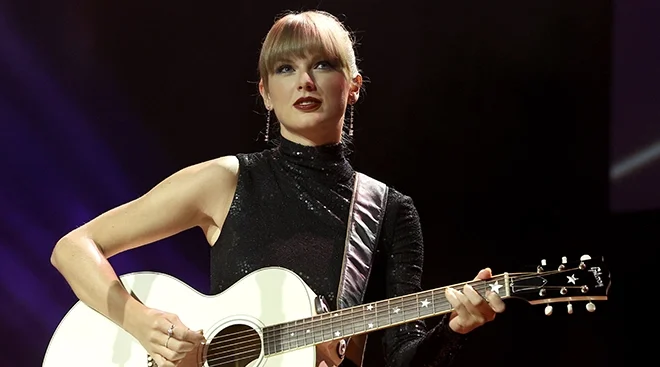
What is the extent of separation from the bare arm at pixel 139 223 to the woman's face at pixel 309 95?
0.82 ft

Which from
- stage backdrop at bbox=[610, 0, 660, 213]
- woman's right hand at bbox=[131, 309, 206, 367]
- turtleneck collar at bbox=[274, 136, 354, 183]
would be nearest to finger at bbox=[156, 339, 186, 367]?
woman's right hand at bbox=[131, 309, 206, 367]

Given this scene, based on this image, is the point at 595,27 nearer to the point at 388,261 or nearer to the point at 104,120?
the point at 388,261

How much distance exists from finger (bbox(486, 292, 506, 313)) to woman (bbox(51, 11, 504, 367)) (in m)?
0.28

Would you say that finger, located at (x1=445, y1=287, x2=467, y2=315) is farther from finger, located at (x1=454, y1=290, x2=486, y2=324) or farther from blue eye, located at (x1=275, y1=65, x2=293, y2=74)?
blue eye, located at (x1=275, y1=65, x2=293, y2=74)

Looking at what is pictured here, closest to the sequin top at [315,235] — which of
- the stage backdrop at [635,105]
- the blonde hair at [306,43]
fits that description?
the blonde hair at [306,43]

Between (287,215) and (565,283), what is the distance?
36.7 inches

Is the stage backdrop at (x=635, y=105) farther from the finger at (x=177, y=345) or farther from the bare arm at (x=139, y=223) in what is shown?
the finger at (x=177, y=345)

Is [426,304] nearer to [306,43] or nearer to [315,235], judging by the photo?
[315,235]

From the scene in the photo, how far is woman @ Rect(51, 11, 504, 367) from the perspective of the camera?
8.16 ft

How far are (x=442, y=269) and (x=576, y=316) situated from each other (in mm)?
608

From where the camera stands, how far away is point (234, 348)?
234cm

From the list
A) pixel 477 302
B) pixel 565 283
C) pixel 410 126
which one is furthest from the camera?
pixel 410 126

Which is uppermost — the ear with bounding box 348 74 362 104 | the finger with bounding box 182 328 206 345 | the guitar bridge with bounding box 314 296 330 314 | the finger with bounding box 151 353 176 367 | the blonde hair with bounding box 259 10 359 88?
the blonde hair with bounding box 259 10 359 88

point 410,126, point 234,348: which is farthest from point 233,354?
point 410,126
